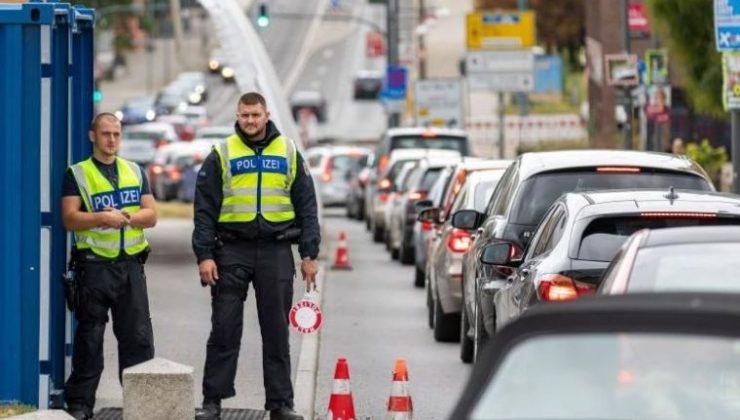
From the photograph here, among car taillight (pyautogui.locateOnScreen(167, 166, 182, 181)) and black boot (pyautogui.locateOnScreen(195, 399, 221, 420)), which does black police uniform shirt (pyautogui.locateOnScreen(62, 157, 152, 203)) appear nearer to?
black boot (pyautogui.locateOnScreen(195, 399, 221, 420))

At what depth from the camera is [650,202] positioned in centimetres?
1111

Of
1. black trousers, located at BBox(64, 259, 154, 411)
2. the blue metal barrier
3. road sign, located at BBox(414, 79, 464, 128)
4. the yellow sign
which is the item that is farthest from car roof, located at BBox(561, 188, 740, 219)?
road sign, located at BBox(414, 79, 464, 128)

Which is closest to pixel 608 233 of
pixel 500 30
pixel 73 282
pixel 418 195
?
pixel 73 282

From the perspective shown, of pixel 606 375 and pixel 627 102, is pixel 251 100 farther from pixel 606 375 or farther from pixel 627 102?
pixel 627 102

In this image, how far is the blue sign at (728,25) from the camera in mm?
20859

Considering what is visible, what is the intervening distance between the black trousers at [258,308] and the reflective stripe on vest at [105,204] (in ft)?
1.76

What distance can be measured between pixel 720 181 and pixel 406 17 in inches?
1871

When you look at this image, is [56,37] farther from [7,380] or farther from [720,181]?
[720,181]

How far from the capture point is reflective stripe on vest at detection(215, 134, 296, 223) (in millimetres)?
11547

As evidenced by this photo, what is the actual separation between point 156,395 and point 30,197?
1276mm

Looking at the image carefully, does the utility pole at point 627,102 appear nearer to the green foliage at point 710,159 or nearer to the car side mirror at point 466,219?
the green foliage at point 710,159

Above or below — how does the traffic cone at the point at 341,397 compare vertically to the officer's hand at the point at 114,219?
below

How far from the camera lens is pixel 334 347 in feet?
57.7

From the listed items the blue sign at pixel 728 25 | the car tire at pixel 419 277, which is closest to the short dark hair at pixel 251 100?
the blue sign at pixel 728 25
